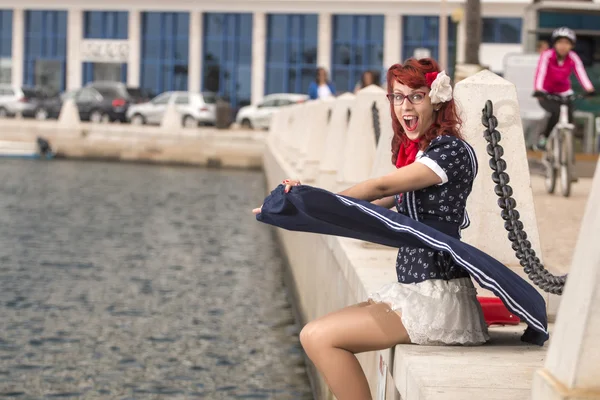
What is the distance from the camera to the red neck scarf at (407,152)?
15.0 ft

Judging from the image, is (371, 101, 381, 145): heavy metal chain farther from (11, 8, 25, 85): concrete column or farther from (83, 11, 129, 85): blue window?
(11, 8, 25, 85): concrete column

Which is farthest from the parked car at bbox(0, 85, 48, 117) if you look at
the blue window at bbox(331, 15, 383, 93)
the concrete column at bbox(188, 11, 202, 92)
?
the blue window at bbox(331, 15, 383, 93)

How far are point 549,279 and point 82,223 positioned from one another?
1660 cm

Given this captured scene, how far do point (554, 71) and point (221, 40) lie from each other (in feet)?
163

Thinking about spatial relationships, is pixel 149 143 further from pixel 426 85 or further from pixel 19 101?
pixel 426 85

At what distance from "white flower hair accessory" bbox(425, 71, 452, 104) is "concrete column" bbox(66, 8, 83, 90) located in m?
60.7

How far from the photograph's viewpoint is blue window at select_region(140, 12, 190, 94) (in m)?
62.6

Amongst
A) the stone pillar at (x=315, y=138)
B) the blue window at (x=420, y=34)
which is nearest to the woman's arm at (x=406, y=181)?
the stone pillar at (x=315, y=138)

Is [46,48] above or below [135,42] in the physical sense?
below

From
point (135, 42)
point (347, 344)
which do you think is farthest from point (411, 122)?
point (135, 42)

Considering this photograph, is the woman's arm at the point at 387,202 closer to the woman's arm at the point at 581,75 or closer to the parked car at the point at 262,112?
the woman's arm at the point at 581,75

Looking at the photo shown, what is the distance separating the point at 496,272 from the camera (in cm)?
412

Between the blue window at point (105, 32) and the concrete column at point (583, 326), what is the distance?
202ft

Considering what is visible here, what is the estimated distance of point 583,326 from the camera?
279 cm
